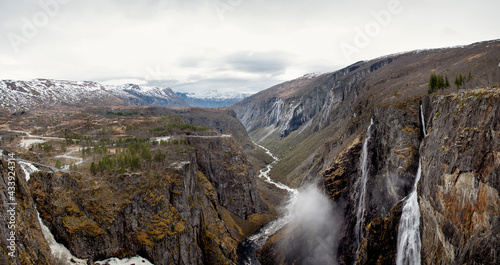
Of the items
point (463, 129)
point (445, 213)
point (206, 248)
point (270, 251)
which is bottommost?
point (270, 251)

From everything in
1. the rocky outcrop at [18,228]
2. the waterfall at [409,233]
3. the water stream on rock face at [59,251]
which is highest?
the rocky outcrop at [18,228]

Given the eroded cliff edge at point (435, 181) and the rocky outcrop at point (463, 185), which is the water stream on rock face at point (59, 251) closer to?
the eroded cliff edge at point (435, 181)

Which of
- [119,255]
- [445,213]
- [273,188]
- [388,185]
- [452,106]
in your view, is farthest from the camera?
[273,188]

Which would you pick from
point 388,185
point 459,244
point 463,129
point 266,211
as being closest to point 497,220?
point 459,244

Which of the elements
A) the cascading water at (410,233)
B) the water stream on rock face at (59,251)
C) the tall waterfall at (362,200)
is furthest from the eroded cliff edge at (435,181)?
the water stream on rock face at (59,251)

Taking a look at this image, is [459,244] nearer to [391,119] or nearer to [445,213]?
[445,213]

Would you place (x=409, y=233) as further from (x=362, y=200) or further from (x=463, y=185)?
(x=362, y=200)

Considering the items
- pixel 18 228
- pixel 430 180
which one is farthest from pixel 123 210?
pixel 430 180
